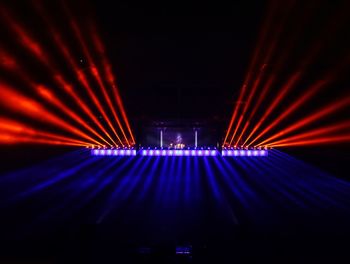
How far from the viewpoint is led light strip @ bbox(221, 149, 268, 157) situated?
28.0ft

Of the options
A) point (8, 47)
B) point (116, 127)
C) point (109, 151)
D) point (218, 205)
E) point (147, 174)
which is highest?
point (8, 47)

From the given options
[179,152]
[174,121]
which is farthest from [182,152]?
[174,121]

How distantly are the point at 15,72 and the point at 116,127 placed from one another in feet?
13.8

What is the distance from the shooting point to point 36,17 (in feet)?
10.1

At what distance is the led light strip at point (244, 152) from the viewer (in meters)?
8.54

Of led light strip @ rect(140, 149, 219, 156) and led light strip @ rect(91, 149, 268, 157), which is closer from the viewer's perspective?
led light strip @ rect(91, 149, 268, 157)

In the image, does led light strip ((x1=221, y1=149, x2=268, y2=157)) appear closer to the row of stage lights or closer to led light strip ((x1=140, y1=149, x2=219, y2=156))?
the row of stage lights

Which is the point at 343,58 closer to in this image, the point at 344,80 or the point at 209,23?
the point at 344,80

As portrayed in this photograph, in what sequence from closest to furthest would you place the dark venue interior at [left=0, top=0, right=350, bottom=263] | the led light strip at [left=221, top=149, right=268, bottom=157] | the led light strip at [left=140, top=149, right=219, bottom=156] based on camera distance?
1. the dark venue interior at [left=0, top=0, right=350, bottom=263]
2. the led light strip at [left=221, top=149, right=268, bottom=157]
3. the led light strip at [left=140, top=149, right=219, bottom=156]

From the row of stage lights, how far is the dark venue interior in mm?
660

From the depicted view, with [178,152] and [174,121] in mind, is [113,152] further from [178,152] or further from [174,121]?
[174,121]

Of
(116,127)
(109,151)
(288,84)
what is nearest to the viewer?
(288,84)

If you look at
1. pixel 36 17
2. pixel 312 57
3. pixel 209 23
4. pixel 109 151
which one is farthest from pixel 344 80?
pixel 109 151

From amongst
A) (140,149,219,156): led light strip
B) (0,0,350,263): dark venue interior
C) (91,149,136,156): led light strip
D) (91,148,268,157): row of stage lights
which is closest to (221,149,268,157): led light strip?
(91,148,268,157): row of stage lights
